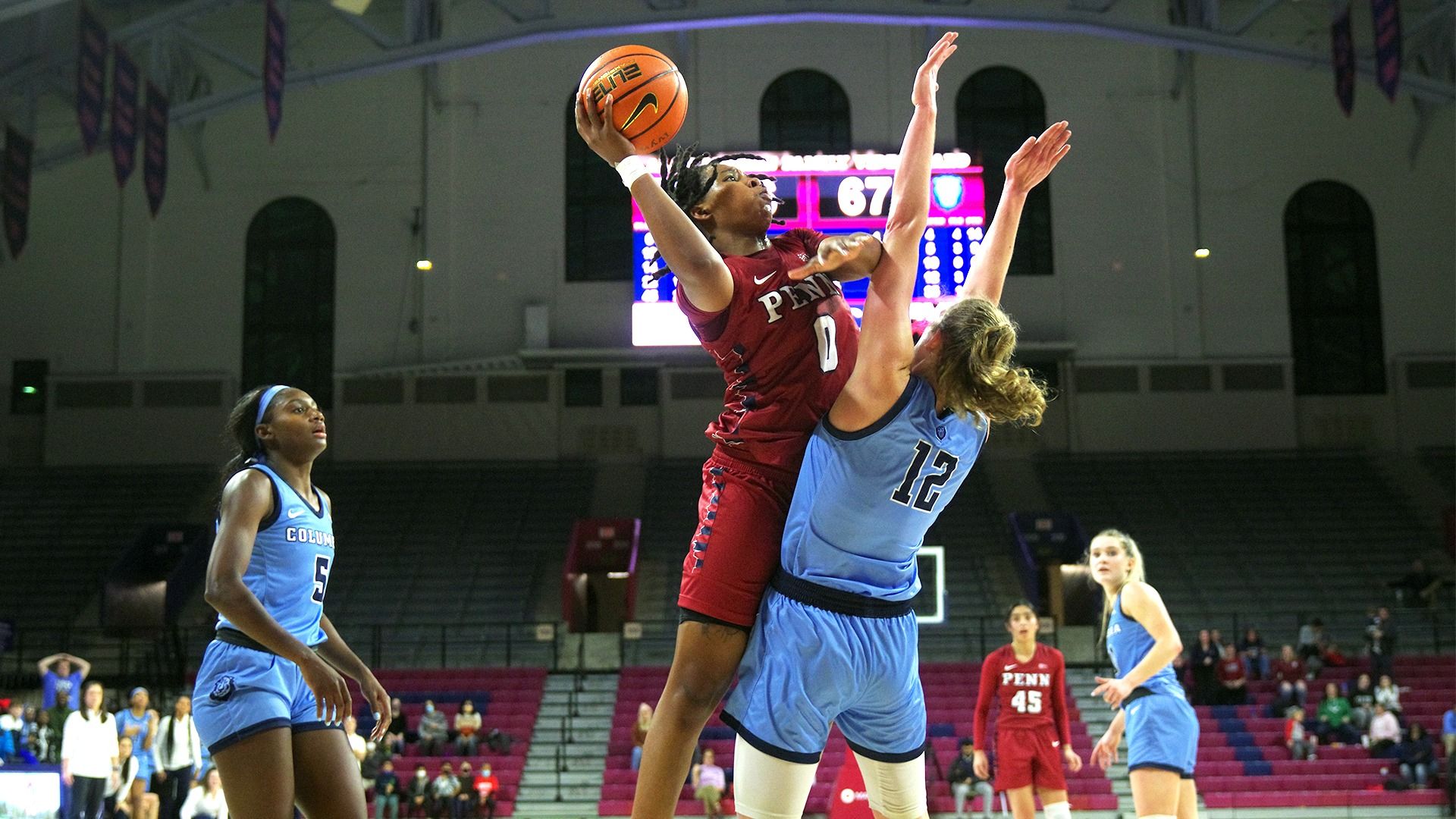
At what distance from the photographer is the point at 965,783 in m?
14.3

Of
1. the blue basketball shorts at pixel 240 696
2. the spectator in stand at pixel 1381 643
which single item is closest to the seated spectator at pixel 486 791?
the blue basketball shorts at pixel 240 696

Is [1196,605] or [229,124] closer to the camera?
[1196,605]

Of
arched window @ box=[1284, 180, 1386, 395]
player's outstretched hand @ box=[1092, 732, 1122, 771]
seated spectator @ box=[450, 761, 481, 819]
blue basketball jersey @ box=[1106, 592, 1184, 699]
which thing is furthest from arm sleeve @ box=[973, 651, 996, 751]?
arched window @ box=[1284, 180, 1386, 395]

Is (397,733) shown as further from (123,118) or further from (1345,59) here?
(1345,59)

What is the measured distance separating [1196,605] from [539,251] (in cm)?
1211

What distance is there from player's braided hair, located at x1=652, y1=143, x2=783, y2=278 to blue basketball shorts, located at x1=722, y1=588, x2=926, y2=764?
109cm

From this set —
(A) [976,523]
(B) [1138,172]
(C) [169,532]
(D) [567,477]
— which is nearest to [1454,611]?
(A) [976,523]

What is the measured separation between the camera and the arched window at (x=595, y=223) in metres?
24.0

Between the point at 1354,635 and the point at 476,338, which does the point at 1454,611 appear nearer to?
the point at 1354,635

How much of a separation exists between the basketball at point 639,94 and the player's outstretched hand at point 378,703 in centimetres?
184

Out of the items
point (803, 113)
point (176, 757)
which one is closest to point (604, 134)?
point (176, 757)

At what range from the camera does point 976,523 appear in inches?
866

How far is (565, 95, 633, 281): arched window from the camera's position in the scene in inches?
944

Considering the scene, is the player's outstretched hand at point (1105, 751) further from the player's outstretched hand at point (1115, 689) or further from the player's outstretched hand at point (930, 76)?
the player's outstretched hand at point (930, 76)
